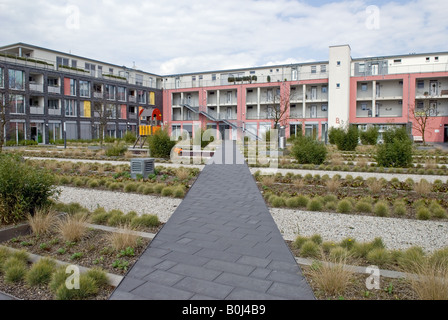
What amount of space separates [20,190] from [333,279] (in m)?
5.01

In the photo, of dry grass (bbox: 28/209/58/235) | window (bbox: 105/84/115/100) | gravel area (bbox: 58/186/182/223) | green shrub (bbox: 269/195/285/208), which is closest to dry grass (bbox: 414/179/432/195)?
green shrub (bbox: 269/195/285/208)

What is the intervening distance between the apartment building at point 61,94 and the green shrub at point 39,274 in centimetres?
2827

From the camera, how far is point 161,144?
17.8 meters

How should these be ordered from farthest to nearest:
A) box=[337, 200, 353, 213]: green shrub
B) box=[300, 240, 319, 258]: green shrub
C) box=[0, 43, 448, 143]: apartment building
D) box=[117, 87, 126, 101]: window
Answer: box=[117, 87, 126, 101]: window < box=[0, 43, 448, 143]: apartment building < box=[337, 200, 353, 213]: green shrub < box=[300, 240, 319, 258]: green shrub

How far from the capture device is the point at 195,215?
258 inches

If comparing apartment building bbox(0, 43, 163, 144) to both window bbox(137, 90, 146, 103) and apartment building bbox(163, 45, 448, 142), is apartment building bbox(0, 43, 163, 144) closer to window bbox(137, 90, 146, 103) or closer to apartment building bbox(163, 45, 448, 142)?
window bbox(137, 90, 146, 103)

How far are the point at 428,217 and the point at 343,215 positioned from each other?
1487 mm

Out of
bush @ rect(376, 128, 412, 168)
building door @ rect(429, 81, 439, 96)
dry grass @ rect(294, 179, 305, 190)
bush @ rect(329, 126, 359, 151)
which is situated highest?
building door @ rect(429, 81, 439, 96)

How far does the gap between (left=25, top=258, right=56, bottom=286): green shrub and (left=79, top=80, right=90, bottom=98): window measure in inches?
1757

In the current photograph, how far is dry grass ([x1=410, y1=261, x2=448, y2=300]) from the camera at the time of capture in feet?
10.4

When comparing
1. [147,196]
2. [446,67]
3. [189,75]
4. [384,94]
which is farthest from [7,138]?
[446,67]

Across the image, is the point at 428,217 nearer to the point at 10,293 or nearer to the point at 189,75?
the point at 10,293

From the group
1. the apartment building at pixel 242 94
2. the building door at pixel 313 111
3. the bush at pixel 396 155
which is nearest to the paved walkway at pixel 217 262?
the bush at pixel 396 155

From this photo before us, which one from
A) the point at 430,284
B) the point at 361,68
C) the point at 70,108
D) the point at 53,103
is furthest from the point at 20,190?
the point at 361,68
